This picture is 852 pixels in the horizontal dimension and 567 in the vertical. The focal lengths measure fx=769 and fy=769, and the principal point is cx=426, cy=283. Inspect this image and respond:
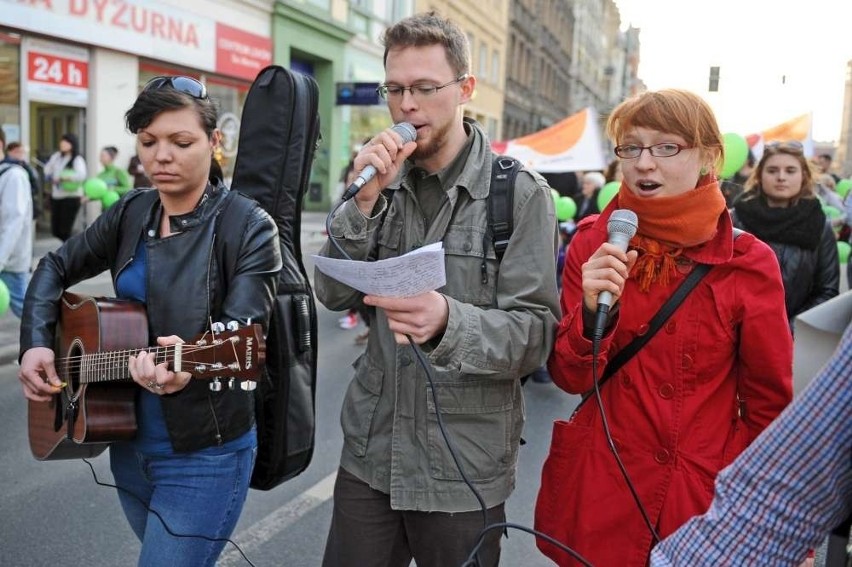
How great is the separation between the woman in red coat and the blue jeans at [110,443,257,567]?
0.94m

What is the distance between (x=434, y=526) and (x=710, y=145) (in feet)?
4.07

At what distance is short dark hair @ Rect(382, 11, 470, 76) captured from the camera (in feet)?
6.75

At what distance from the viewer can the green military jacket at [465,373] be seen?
195cm

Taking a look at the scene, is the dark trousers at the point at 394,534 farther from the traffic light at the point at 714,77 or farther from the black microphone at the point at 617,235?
the traffic light at the point at 714,77

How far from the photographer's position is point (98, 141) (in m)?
13.3

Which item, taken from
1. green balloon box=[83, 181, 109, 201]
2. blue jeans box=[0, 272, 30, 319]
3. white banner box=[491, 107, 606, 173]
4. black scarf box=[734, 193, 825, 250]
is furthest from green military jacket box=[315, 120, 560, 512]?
green balloon box=[83, 181, 109, 201]

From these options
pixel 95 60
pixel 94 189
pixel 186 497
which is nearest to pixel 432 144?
pixel 186 497

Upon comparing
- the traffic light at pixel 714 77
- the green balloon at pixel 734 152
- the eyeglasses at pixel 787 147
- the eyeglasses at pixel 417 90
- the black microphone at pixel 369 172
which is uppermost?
the traffic light at pixel 714 77

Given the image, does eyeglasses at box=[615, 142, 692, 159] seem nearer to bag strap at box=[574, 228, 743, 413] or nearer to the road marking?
bag strap at box=[574, 228, 743, 413]

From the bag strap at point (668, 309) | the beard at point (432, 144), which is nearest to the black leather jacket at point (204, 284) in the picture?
the beard at point (432, 144)

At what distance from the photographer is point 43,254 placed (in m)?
9.70

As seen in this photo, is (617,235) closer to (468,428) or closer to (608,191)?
(468,428)

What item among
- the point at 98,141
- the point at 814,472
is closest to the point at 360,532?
the point at 814,472

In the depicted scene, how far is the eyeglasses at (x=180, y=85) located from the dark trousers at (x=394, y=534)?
1.21 metres
